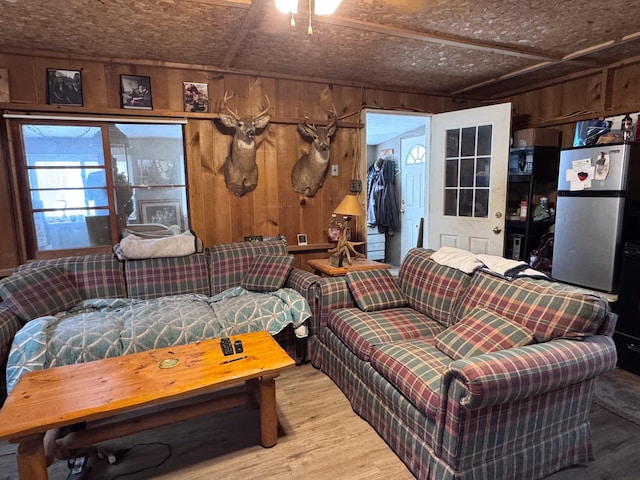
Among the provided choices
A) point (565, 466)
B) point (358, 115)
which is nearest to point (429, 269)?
point (565, 466)

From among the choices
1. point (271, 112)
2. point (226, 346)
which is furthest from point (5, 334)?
point (271, 112)

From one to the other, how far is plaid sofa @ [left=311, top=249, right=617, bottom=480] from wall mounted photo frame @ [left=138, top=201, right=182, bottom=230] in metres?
2.04

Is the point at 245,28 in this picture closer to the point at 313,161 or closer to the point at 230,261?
the point at 313,161

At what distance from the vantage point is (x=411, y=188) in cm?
534

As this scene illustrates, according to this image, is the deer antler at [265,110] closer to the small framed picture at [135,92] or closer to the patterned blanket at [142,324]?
the small framed picture at [135,92]

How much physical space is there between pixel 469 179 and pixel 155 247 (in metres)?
3.11

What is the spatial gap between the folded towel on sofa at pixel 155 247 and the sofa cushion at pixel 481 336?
6.95ft

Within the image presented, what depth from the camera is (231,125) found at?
328 centimetres

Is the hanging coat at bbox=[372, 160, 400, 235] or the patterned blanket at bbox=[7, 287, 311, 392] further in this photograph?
the hanging coat at bbox=[372, 160, 400, 235]

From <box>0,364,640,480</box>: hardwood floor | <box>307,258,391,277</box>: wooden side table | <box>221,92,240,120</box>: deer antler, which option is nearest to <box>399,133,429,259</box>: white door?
<box>307,258,391,277</box>: wooden side table

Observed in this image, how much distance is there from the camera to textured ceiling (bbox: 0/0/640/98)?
7.05 feet

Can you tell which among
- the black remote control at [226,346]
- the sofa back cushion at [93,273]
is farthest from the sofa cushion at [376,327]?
the sofa back cushion at [93,273]

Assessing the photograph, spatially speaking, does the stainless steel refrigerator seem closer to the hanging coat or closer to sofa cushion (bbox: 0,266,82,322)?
the hanging coat

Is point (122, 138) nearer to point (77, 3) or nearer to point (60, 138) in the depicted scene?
point (60, 138)
